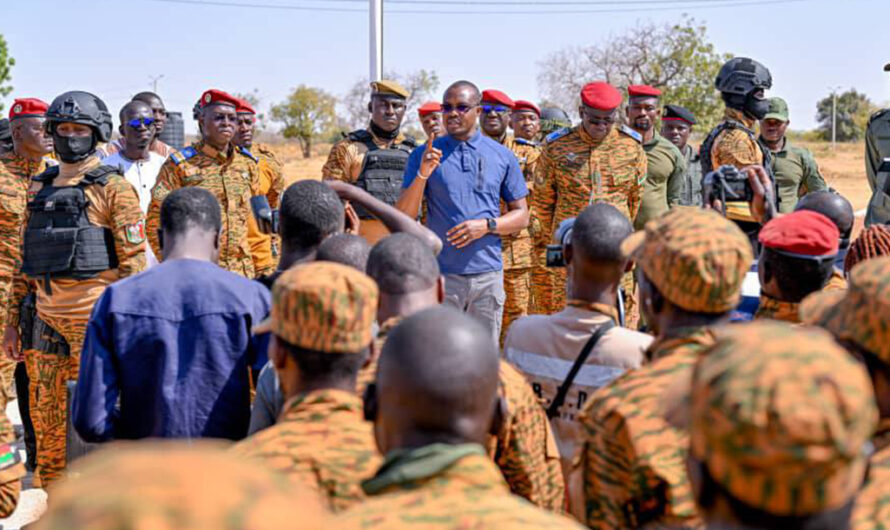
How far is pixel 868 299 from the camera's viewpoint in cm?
219

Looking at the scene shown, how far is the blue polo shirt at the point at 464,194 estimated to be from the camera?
642 centimetres

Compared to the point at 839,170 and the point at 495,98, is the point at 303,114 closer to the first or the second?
the point at 839,170

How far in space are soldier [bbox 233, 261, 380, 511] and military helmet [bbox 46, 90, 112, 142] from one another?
10.5 ft

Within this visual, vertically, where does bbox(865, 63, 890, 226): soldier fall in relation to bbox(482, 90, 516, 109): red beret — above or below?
below

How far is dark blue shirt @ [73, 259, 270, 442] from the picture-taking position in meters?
3.42

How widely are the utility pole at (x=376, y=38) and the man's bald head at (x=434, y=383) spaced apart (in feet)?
30.3

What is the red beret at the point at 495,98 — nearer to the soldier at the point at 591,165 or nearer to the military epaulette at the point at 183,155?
the soldier at the point at 591,165

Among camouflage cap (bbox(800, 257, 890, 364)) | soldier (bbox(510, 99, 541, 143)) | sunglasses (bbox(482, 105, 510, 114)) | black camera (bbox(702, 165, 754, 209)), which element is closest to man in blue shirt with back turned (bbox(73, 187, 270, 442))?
camouflage cap (bbox(800, 257, 890, 364))

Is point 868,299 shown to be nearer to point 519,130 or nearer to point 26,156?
point 26,156

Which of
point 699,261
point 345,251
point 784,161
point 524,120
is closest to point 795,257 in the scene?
point 699,261

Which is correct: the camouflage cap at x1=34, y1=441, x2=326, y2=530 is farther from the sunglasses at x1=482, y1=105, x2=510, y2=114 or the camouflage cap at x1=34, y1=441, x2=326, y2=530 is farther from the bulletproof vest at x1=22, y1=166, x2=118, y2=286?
the sunglasses at x1=482, y1=105, x2=510, y2=114

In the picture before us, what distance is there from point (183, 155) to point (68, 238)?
2198 mm

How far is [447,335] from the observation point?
211 cm

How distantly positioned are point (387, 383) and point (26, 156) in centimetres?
595
